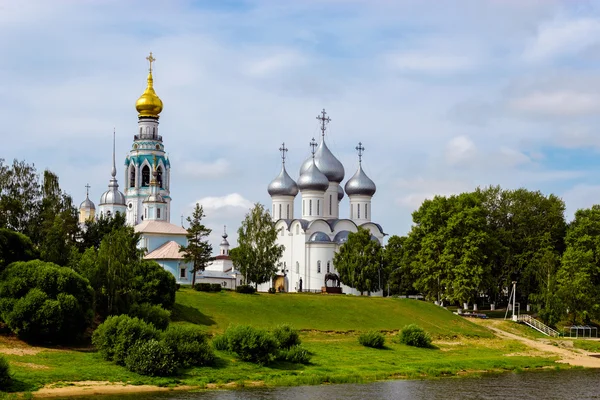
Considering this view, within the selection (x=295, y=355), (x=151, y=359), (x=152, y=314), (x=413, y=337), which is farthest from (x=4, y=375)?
(x=413, y=337)

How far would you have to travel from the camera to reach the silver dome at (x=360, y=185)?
266 ft

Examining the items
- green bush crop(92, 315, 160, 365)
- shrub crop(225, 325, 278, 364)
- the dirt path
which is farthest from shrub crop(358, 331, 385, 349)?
green bush crop(92, 315, 160, 365)

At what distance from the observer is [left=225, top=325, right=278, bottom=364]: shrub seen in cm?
3866

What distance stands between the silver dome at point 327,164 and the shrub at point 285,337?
40.4m

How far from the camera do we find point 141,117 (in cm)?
9475

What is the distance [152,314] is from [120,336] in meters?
5.33

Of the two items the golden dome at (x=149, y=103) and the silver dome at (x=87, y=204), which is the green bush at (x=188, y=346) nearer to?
the golden dome at (x=149, y=103)

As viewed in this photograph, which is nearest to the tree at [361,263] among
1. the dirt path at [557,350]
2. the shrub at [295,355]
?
the dirt path at [557,350]

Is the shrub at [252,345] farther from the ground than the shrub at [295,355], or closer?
farther from the ground

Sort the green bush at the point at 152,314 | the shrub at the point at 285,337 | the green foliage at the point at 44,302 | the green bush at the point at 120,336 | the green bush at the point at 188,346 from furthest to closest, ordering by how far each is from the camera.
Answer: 1. the green bush at the point at 152,314
2. the shrub at the point at 285,337
3. the green foliage at the point at 44,302
4. the green bush at the point at 188,346
5. the green bush at the point at 120,336

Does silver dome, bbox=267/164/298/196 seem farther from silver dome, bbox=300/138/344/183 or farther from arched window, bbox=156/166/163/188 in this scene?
arched window, bbox=156/166/163/188

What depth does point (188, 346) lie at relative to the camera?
36.4 meters

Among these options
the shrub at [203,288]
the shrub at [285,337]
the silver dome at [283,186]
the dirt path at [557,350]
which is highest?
the silver dome at [283,186]

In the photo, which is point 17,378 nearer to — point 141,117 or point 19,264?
point 19,264
